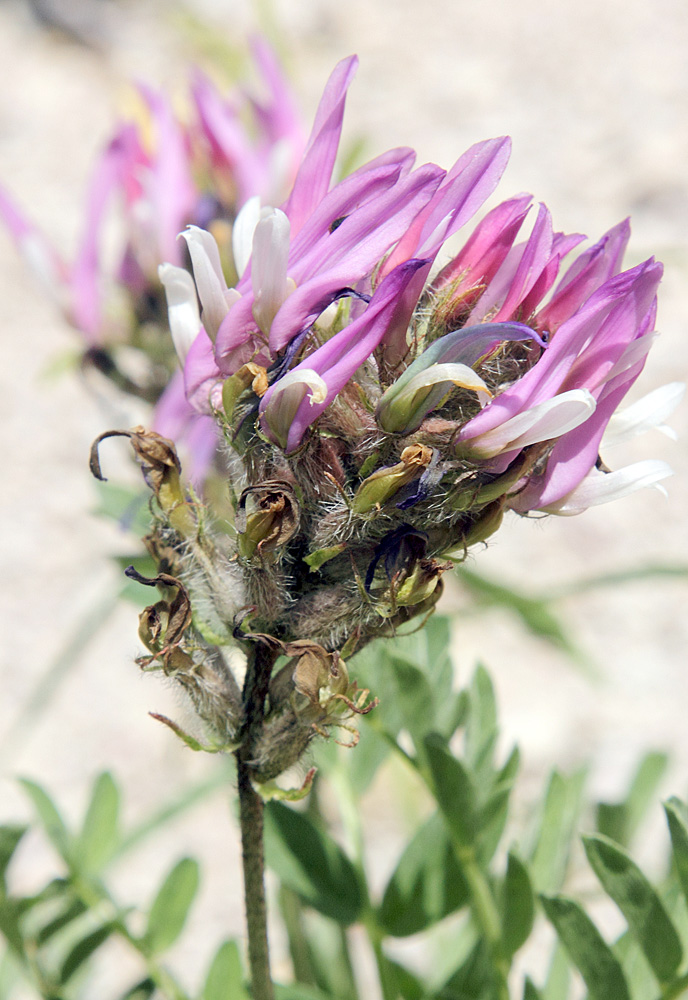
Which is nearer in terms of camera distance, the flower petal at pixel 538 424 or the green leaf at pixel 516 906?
the flower petal at pixel 538 424

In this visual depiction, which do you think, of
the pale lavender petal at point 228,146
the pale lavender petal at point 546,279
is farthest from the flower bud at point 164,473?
the pale lavender petal at point 228,146

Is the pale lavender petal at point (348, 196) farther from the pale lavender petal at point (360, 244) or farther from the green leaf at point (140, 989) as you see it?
the green leaf at point (140, 989)

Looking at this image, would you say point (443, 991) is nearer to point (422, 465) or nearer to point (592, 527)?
point (422, 465)

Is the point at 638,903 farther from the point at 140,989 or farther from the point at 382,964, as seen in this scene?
the point at 140,989

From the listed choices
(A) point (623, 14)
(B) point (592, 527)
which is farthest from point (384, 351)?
(A) point (623, 14)

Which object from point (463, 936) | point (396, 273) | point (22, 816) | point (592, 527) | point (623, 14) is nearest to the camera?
point (396, 273)

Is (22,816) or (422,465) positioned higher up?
(422,465)

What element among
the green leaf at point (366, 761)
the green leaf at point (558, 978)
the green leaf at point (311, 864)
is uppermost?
the green leaf at point (366, 761)

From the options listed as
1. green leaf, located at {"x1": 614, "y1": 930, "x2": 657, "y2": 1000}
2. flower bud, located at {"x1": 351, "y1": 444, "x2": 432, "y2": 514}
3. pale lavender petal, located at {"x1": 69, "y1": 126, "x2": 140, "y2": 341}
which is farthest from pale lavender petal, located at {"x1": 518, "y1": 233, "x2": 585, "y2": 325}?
pale lavender petal, located at {"x1": 69, "y1": 126, "x2": 140, "y2": 341}
